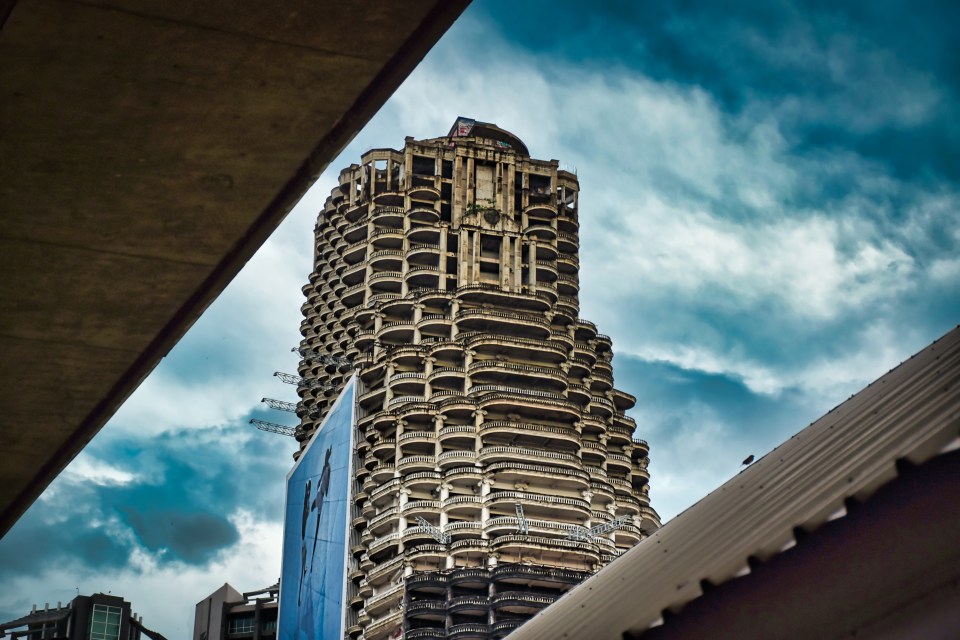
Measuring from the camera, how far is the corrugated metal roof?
8.38 m

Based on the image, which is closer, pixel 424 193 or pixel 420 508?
pixel 420 508

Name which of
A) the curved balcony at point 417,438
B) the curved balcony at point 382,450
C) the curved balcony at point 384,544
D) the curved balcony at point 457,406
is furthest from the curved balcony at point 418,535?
the curved balcony at point 457,406

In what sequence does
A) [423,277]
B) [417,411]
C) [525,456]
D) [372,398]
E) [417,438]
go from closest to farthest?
[525,456], [417,438], [417,411], [372,398], [423,277]

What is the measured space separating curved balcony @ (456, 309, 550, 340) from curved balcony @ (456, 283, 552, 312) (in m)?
1.49

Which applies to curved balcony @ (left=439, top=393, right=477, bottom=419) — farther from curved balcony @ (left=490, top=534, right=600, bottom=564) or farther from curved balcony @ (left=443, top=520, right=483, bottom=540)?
curved balcony @ (left=490, top=534, right=600, bottom=564)

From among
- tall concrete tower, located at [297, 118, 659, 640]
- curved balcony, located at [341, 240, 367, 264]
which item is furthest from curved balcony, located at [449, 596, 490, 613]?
curved balcony, located at [341, 240, 367, 264]

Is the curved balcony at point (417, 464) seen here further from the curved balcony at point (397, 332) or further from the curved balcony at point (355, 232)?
the curved balcony at point (355, 232)

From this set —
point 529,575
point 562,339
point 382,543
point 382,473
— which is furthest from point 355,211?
point 529,575

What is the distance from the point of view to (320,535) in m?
97.2

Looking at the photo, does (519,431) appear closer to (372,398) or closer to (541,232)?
(372,398)

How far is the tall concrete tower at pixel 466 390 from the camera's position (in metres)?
87.8

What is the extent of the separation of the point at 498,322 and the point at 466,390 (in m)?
7.54

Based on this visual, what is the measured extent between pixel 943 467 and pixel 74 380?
6081 millimetres

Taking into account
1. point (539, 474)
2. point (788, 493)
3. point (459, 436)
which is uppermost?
point (459, 436)
